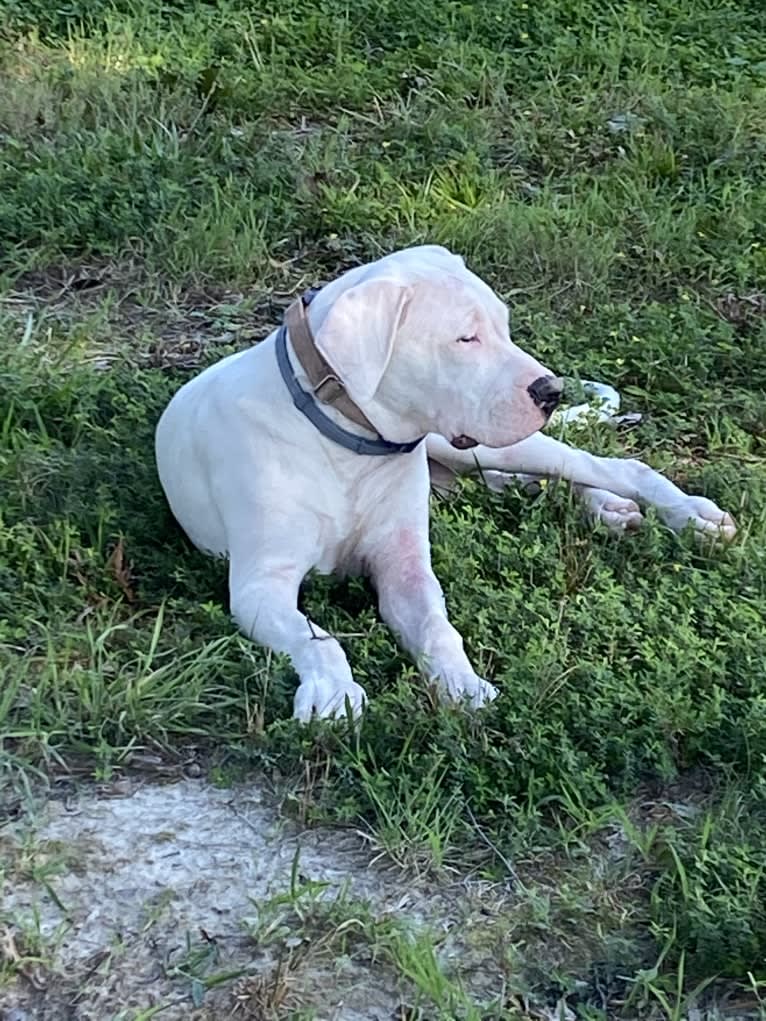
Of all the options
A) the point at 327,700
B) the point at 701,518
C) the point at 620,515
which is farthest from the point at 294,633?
the point at 701,518

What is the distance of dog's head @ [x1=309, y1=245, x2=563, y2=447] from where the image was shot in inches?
121

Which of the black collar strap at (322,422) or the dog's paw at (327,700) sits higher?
the black collar strap at (322,422)

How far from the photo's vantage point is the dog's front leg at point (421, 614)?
121 inches

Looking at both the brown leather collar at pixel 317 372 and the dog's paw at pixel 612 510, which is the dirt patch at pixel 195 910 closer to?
the brown leather collar at pixel 317 372

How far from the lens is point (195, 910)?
8.45 ft

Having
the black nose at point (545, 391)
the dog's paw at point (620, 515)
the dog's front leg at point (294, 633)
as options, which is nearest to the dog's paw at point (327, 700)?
the dog's front leg at point (294, 633)

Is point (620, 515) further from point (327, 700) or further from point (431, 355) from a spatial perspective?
point (327, 700)

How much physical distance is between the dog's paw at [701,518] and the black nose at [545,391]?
2.23 ft

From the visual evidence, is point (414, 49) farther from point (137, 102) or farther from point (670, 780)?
point (670, 780)

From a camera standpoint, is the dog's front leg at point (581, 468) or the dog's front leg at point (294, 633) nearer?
the dog's front leg at point (294, 633)

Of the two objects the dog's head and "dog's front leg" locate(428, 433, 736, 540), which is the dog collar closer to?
the dog's head

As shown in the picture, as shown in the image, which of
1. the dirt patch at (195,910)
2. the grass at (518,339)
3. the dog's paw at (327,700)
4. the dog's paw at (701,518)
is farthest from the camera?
the dog's paw at (701,518)

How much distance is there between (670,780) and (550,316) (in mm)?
2187

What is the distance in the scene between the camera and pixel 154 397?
4230 millimetres
